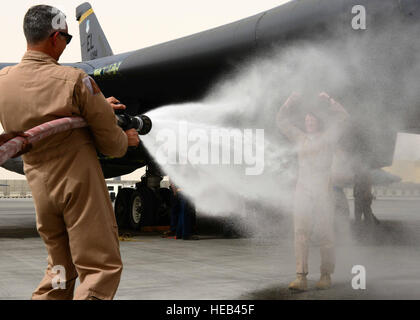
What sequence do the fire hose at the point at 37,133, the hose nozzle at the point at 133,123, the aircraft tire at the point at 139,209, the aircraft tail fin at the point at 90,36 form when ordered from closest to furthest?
1. the fire hose at the point at 37,133
2. the hose nozzle at the point at 133,123
3. the aircraft tire at the point at 139,209
4. the aircraft tail fin at the point at 90,36

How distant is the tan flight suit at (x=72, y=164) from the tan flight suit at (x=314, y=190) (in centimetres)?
261

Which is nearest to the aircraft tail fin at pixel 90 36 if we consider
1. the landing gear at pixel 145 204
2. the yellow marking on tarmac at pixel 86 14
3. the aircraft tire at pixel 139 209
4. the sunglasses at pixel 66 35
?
the yellow marking on tarmac at pixel 86 14

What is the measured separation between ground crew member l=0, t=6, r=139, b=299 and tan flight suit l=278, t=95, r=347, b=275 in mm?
2602

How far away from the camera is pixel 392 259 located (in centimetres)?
700

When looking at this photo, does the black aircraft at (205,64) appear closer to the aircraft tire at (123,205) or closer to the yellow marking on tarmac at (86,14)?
the aircraft tire at (123,205)

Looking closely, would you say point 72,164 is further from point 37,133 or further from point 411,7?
point 411,7

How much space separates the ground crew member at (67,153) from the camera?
2.79 metres

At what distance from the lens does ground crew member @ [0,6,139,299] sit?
2795 mm

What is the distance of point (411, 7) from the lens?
6355mm

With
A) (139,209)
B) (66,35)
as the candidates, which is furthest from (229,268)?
(139,209)

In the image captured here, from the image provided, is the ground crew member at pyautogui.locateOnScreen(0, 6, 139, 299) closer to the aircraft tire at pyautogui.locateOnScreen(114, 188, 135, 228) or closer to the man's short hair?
the man's short hair

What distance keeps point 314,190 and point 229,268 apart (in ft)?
6.25

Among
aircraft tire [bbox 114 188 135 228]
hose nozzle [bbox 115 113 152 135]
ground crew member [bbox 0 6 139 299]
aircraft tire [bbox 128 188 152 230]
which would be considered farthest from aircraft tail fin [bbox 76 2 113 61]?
ground crew member [bbox 0 6 139 299]

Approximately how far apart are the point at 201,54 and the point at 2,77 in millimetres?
6548
